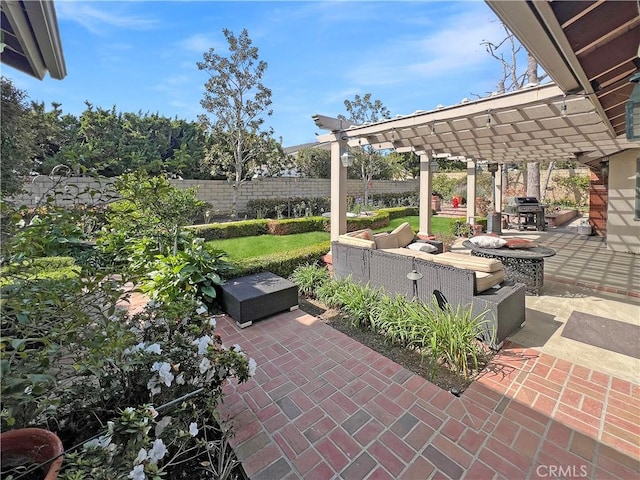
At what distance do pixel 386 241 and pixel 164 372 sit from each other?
463 centimetres

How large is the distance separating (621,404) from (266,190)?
1568 cm

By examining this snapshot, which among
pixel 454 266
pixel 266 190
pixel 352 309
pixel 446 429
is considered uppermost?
pixel 266 190

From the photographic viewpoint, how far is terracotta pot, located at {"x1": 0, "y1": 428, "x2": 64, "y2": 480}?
4.80 feet

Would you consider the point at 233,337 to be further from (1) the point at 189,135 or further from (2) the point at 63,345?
(1) the point at 189,135

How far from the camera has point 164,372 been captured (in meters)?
1.87

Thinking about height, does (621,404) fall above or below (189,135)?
below

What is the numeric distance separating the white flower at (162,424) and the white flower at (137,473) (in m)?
0.34

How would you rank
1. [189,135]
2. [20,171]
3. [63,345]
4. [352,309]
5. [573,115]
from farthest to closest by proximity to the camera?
[189,135], [20,171], [573,115], [352,309], [63,345]

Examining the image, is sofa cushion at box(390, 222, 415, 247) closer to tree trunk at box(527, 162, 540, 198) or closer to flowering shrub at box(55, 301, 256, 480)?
flowering shrub at box(55, 301, 256, 480)

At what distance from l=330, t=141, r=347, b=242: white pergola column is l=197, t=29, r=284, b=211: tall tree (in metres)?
8.79

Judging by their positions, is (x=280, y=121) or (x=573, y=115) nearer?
(x=573, y=115)

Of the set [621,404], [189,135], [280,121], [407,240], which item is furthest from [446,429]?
[189,135]

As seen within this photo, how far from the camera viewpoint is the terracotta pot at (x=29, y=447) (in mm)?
1462

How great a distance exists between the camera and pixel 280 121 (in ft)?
49.2
